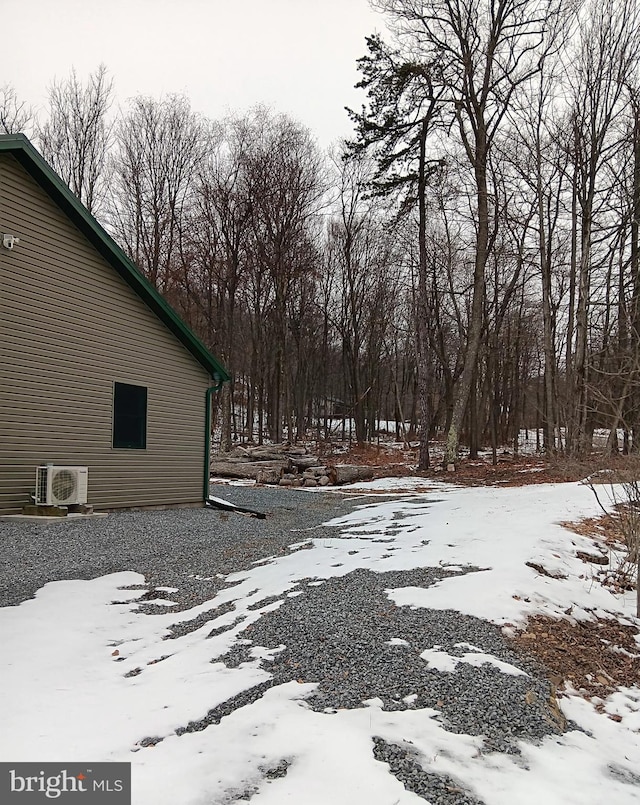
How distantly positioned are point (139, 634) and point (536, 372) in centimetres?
3156

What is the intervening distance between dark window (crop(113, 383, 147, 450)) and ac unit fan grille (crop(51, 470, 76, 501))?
5.39ft

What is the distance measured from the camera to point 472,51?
1599cm

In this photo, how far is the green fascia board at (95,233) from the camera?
295 inches

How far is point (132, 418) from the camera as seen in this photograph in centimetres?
994

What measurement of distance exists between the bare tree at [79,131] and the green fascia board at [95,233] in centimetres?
1175

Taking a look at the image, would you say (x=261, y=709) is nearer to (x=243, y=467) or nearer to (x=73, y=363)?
(x=73, y=363)

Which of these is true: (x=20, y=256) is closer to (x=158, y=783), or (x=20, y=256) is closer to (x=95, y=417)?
(x=95, y=417)

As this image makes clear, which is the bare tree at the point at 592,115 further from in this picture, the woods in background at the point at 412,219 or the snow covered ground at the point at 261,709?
the snow covered ground at the point at 261,709

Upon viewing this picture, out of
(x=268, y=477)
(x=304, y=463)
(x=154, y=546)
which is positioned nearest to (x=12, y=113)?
(x=268, y=477)

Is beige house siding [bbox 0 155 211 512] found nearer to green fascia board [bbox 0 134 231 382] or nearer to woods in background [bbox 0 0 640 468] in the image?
green fascia board [bbox 0 134 231 382]

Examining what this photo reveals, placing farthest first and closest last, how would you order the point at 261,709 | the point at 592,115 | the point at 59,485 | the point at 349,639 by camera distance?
1. the point at 592,115
2. the point at 59,485
3. the point at 349,639
4. the point at 261,709

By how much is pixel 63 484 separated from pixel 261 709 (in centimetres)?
632

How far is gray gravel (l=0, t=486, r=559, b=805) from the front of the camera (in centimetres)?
249

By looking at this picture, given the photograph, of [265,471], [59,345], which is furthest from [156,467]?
[265,471]
